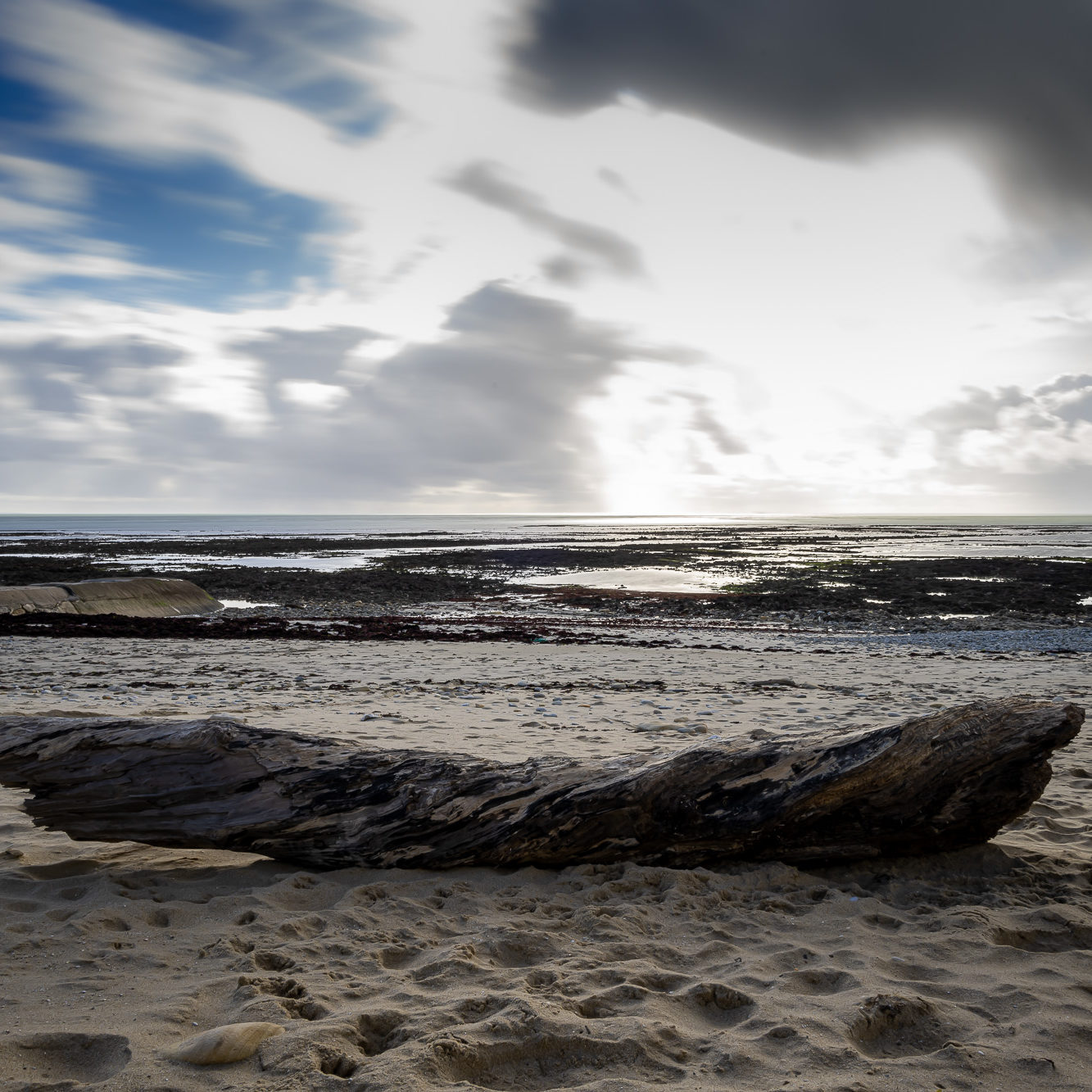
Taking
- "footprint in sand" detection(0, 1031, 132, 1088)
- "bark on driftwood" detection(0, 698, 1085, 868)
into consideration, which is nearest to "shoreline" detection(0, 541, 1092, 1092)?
"footprint in sand" detection(0, 1031, 132, 1088)

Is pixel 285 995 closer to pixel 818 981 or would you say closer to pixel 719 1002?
pixel 719 1002

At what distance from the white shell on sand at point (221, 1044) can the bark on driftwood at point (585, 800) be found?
1757 millimetres

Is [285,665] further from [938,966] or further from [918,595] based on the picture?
[918,595]

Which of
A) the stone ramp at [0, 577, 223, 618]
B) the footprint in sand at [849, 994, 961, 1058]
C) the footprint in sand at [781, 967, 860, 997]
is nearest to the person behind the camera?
the footprint in sand at [849, 994, 961, 1058]

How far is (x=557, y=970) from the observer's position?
357 centimetres

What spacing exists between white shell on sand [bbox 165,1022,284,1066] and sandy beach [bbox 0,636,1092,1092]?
3cm

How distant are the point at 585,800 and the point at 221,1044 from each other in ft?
8.11

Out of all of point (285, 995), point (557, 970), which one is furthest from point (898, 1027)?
point (285, 995)

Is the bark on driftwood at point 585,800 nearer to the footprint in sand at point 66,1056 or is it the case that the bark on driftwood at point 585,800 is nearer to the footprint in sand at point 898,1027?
the footprint in sand at point 898,1027

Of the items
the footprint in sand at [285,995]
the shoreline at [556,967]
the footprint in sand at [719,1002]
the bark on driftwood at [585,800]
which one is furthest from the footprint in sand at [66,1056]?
the footprint in sand at [719,1002]

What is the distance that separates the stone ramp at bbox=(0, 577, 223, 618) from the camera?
70.6 ft

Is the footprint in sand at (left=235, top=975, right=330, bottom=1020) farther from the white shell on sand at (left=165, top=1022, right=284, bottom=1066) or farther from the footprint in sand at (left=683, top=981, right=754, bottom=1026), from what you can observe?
the footprint in sand at (left=683, top=981, right=754, bottom=1026)

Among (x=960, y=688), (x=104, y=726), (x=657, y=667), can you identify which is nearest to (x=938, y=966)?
(x=104, y=726)

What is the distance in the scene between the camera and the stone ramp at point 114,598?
70.6 ft
